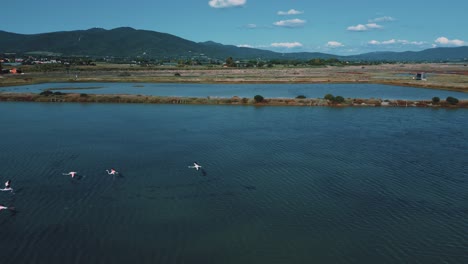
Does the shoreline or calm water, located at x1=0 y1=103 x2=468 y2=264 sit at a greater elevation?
the shoreline

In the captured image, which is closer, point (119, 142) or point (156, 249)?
point (156, 249)

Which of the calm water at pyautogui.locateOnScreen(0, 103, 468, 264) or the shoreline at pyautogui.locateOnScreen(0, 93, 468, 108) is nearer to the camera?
the calm water at pyautogui.locateOnScreen(0, 103, 468, 264)

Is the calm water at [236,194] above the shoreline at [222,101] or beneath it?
beneath

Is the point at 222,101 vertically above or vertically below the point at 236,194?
above

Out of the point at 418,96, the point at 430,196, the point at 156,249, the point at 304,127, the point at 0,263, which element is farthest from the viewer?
the point at 418,96

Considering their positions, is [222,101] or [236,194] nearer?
[236,194]

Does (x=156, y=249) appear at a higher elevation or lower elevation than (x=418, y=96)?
lower

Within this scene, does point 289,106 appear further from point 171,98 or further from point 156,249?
point 156,249

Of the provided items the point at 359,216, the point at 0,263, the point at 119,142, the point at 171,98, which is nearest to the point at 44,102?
the point at 171,98
